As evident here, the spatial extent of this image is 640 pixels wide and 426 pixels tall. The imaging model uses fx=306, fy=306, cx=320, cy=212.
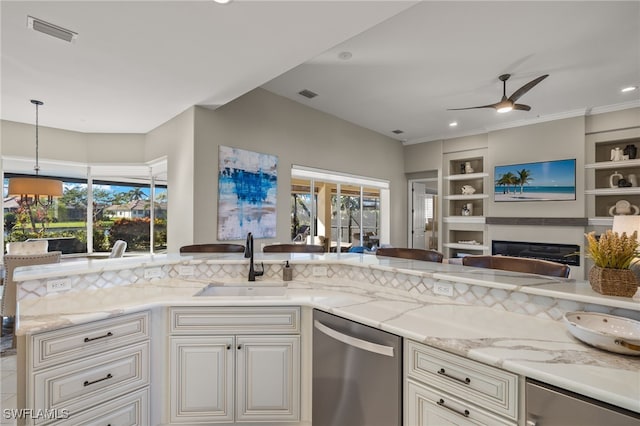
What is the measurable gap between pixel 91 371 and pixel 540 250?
21.7ft

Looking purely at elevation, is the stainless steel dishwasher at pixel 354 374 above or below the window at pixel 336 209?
below

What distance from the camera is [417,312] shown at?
167cm

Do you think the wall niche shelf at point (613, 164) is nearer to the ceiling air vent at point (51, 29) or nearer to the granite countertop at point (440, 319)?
the granite countertop at point (440, 319)

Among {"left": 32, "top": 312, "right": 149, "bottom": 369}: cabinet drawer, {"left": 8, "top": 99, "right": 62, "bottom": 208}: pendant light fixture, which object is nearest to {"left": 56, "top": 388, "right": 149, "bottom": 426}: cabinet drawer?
{"left": 32, "top": 312, "right": 149, "bottom": 369}: cabinet drawer

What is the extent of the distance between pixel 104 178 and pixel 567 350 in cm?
660

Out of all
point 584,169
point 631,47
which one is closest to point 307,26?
point 631,47

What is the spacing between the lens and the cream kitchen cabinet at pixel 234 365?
1.80 meters

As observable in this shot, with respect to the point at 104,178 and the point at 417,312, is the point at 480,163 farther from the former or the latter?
the point at 104,178

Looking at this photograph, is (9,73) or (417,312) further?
(9,73)

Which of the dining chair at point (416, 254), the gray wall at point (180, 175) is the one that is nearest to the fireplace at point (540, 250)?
the dining chair at point (416, 254)

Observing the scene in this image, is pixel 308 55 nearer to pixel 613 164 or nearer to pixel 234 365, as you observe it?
pixel 234 365

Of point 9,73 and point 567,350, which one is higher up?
point 9,73

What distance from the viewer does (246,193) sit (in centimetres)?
432

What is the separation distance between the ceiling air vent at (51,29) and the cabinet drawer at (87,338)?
218 centimetres
